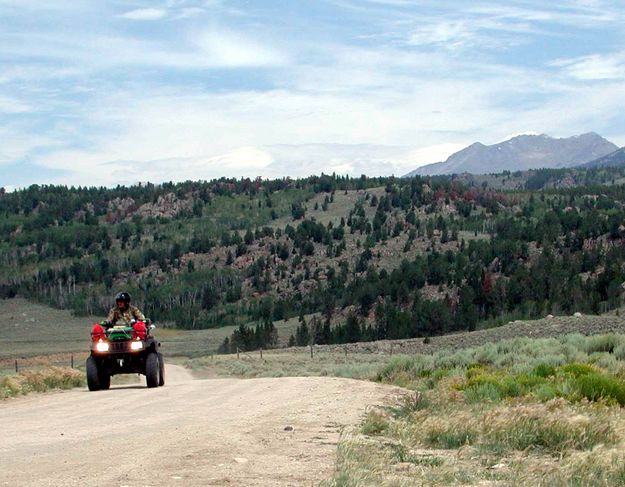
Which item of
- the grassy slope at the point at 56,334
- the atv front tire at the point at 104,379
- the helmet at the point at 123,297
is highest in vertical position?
the helmet at the point at 123,297

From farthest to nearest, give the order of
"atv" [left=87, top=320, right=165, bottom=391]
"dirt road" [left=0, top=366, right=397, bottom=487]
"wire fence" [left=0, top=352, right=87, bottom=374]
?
"wire fence" [left=0, top=352, right=87, bottom=374] < "atv" [left=87, top=320, right=165, bottom=391] < "dirt road" [left=0, top=366, right=397, bottom=487]

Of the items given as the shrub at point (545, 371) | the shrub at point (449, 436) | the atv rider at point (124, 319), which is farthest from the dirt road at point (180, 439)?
the shrub at point (545, 371)

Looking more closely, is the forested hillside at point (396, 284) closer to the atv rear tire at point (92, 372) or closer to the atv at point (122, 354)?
the atv at point (122, 354)

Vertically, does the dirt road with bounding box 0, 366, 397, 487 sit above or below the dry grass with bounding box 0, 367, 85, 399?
above

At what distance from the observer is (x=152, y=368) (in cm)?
2198

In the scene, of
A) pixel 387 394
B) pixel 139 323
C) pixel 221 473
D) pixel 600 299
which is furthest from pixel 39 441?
pixel 600 299

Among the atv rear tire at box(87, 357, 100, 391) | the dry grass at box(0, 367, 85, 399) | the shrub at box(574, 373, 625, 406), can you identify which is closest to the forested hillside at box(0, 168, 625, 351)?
the dry grass at box(0, 367, 85, 399)

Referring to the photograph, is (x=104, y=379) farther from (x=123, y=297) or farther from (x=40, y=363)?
(x=40, y=363)

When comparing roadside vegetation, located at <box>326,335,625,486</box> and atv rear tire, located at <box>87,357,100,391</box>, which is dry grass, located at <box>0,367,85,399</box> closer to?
atv rear tire, located at <box>87,357,100,391</box>

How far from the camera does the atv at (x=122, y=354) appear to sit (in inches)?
848

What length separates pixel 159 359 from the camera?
885 inches

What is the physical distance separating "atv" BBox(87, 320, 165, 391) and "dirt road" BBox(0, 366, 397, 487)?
10.5 ft

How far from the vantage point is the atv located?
21.5 meters

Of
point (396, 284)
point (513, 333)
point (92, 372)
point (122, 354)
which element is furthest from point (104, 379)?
point (396, 284)
